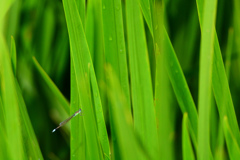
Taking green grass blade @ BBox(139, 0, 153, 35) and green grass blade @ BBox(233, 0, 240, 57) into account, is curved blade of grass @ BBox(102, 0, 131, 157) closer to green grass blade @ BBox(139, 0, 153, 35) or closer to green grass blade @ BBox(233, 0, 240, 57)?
green grass blade @ BBox(139, 0, 153, 35)

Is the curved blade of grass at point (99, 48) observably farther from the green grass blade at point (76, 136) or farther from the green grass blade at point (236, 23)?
the green grass blade at point (236, 23)

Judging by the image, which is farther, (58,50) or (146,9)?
(58,50)

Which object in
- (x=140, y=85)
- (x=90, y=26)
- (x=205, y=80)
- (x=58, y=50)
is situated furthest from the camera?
(x=58, y=50)

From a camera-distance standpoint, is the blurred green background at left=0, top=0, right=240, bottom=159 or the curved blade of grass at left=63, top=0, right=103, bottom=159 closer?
the curved blade of grass at left=63, top=0, right=103, bottom=159

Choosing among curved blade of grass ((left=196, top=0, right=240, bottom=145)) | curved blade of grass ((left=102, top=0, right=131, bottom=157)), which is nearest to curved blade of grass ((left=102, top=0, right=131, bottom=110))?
curved blade of grass ((left=102, top=0, right=131, bottom=157))

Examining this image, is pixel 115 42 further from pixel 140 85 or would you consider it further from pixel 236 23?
pixel 236 23

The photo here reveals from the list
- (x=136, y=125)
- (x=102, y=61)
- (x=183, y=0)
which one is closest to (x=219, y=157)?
(x=136, y=125)

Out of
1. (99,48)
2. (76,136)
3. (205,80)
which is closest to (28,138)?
(76,136)
